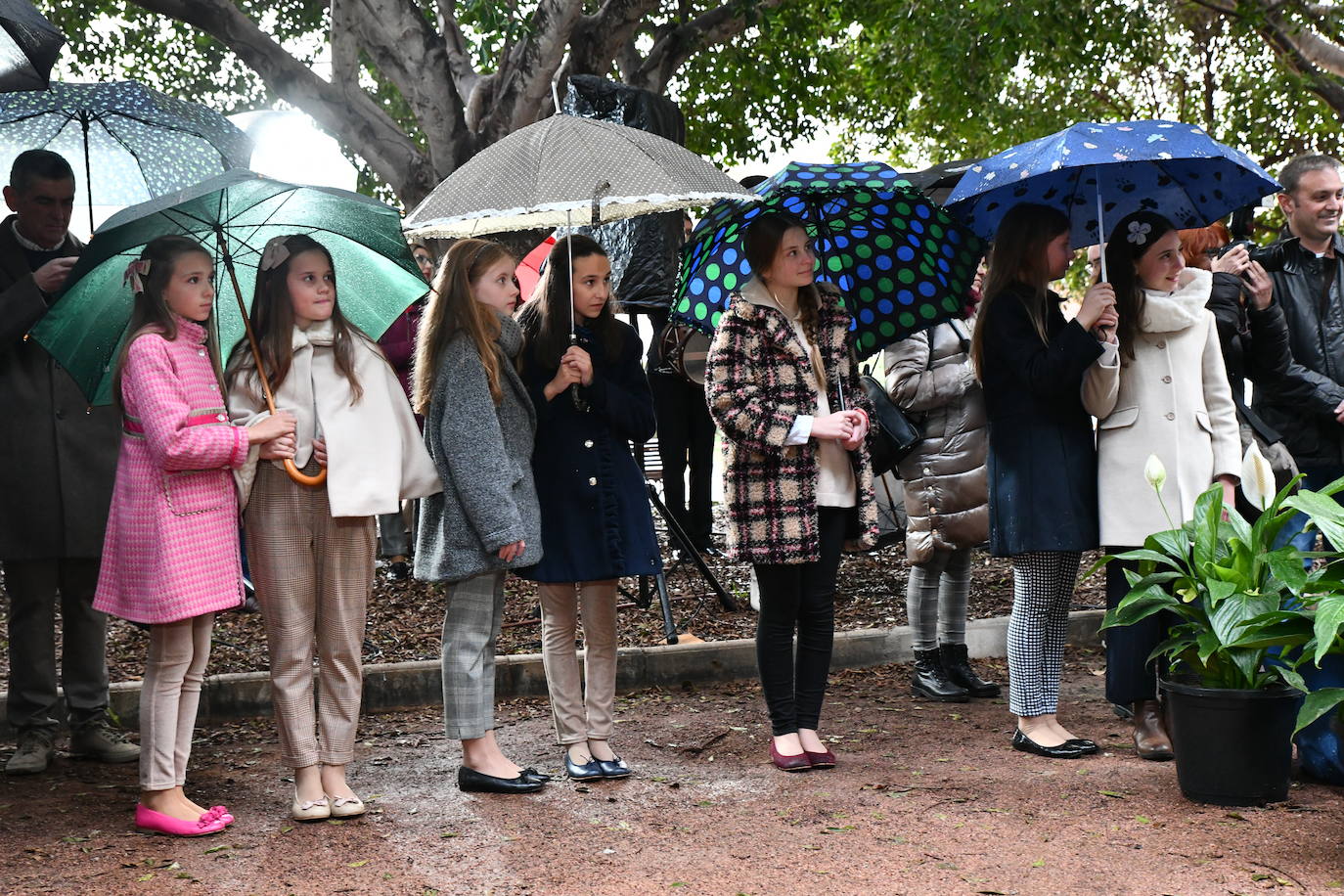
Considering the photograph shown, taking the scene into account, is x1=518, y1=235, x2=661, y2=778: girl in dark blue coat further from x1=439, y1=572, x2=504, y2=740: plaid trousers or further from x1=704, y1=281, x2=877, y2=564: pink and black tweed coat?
x1=704, y1=281, x2=877, y2=564: pink and black tweed coat

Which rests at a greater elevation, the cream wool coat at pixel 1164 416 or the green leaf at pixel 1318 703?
the cream wool coat at pixel 1164 416

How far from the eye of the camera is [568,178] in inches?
183

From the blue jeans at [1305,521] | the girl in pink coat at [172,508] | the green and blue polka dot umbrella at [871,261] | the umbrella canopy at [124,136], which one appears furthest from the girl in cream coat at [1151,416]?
the umbrella canopy at [124,136]

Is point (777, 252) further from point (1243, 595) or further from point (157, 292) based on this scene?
point (157, 292)

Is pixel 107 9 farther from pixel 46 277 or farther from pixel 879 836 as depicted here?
pixel 879 836

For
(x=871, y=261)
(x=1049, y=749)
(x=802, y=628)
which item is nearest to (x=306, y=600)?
(x=802, y=628)

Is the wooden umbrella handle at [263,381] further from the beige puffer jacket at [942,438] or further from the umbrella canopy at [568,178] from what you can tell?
the beige puffer jacket at [942,438]

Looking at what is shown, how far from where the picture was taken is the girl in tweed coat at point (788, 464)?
5070mm

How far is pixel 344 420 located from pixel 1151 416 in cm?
285

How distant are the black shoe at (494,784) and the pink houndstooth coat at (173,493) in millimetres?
1058

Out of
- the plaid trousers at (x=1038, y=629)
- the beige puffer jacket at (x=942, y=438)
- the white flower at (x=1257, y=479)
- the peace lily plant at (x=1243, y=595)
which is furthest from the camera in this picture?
the beige puffer jacket at (x=942, y=438)

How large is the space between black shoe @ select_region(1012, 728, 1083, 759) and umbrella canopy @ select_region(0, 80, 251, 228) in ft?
12.0

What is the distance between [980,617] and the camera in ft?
25.3

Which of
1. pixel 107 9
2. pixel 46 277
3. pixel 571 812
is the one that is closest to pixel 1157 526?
pixel 571 812
